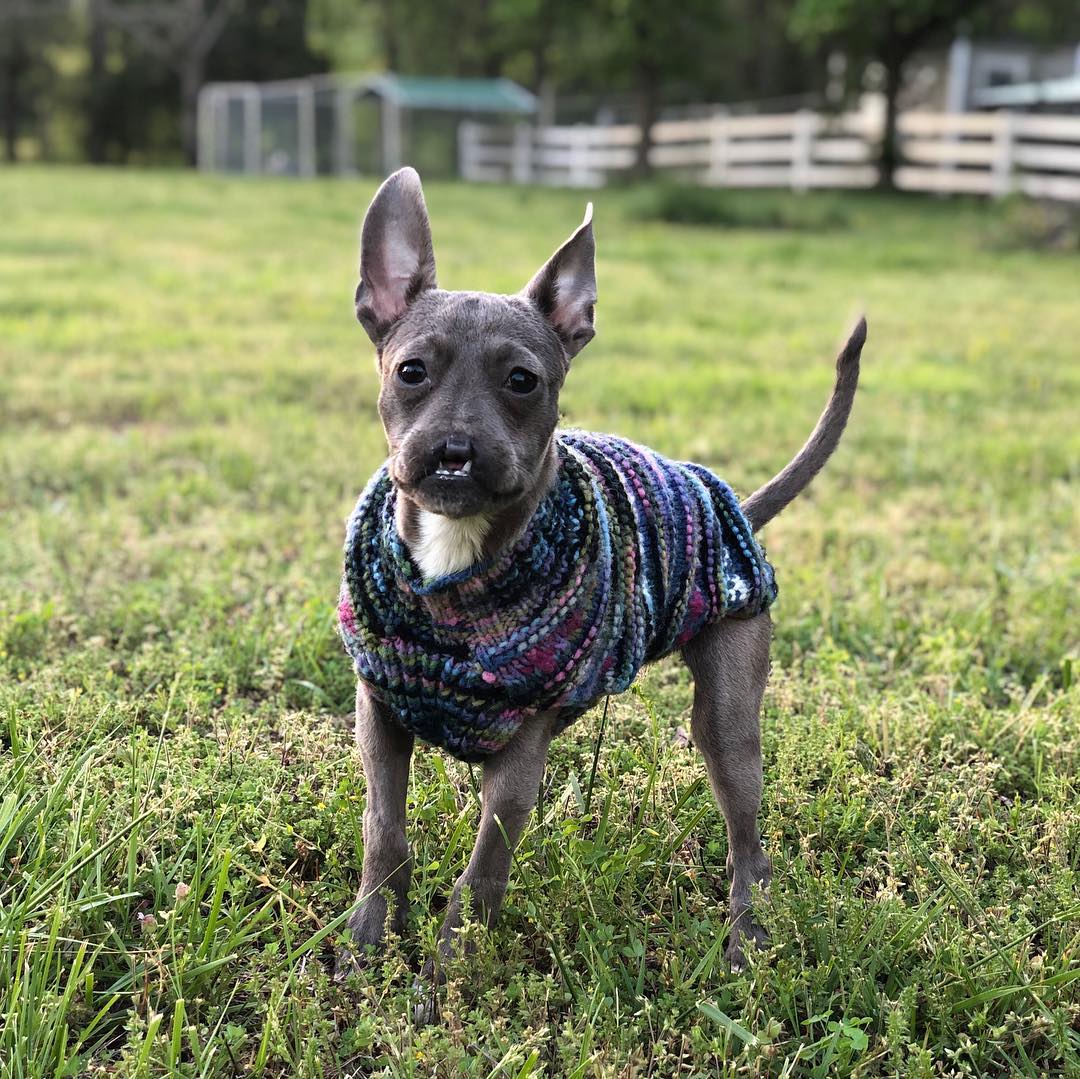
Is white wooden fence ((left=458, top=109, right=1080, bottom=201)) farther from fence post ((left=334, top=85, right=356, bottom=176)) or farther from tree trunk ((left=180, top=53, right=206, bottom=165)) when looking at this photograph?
tree trunk ((left=180, top=53, right=206, bottom=165))

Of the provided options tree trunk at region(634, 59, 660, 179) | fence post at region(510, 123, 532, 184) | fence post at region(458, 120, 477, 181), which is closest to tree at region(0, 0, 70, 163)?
fence post at region(458, 120, 477, 181)

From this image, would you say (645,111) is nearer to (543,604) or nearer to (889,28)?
(889,28)

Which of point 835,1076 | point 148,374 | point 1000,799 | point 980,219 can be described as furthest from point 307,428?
point 980,219

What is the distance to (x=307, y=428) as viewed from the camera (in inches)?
247

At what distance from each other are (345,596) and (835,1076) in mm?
1333

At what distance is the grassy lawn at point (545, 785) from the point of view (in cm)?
233

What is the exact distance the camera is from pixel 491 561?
2.48m

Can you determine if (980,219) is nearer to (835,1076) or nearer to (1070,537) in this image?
(1070,537)

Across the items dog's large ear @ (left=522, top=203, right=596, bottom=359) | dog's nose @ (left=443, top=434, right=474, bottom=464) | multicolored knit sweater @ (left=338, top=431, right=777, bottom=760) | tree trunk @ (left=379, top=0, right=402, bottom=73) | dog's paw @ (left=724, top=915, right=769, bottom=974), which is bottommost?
dog's paw @ (left=724, top=915, right=769, bottom=974)

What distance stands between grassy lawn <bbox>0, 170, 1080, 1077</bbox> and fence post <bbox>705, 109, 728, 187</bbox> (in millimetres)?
21617

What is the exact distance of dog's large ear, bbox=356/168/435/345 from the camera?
2.71 metres

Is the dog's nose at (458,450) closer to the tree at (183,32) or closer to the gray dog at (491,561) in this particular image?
the gray dog at (491,561)

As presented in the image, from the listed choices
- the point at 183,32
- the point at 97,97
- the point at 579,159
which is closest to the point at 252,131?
the point at 183,32

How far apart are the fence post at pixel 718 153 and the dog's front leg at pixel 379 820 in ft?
86.2
